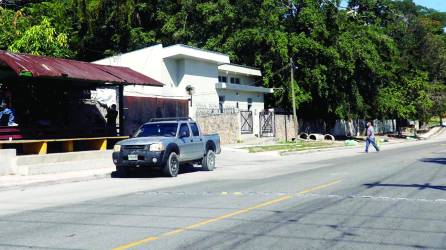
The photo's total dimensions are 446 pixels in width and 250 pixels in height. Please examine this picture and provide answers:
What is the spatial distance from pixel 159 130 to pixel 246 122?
64.6 feet

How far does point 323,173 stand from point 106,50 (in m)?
34.0

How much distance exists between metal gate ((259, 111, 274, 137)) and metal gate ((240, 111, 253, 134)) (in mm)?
2125

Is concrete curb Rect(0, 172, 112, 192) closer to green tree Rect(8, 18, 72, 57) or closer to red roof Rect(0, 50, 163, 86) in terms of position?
red roof Rect(0, 50, 163, 86)

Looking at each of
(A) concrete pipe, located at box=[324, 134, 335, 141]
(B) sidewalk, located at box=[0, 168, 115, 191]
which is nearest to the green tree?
(B) sidewalk, located at box=[0, 168, 115, 191]

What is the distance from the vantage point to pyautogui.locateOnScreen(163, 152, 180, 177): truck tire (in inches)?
678

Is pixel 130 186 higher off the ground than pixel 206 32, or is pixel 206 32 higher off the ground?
pixel 206 32

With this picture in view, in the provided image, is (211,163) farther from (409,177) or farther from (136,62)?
(136,62)

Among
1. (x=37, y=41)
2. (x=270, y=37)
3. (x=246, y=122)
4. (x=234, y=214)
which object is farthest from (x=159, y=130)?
→ (x=270, y=37)

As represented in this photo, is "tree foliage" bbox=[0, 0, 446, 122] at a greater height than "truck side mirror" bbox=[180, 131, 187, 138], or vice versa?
"tree foliage" bbox=[0, 0, 446, 122]

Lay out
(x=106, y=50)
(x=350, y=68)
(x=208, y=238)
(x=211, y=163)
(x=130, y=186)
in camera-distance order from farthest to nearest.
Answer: (x=106, y=50), (x=350, y=68), (x=211, y=163), (x=130, y=186), (x=208, y=238)

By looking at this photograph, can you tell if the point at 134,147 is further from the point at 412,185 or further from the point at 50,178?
the point at 412,185

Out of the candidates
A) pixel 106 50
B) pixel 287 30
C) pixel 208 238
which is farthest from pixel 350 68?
pixel 208 238

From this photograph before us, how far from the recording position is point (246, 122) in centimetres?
3766

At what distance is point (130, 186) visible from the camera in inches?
595
